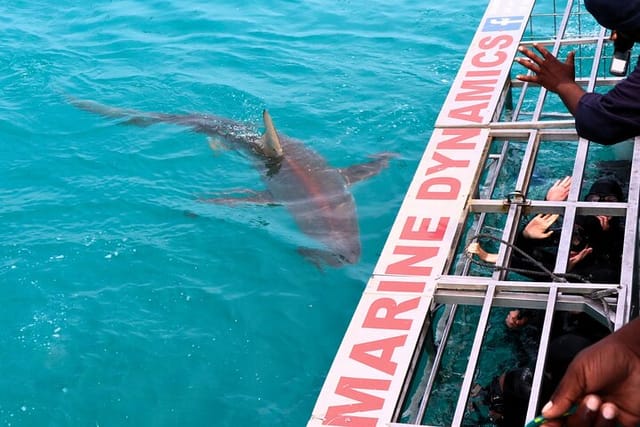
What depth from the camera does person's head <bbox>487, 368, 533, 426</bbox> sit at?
4.03 m

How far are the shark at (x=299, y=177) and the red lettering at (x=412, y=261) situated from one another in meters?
2.48

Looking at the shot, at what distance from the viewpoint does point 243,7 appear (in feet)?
45.6

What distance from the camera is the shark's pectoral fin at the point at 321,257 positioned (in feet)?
23.0

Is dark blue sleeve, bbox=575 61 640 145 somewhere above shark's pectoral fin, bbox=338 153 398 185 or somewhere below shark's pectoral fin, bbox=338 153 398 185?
above

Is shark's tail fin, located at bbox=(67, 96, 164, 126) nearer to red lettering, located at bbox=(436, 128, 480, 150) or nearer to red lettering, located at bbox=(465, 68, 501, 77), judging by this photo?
red lettering, located at bbox=(465, 68, 501, 77)

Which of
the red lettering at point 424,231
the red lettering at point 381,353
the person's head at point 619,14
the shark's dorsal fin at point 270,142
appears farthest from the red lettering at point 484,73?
the red lettering at point 381,353

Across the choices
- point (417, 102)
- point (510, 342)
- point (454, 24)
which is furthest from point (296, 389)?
point (454, 24)

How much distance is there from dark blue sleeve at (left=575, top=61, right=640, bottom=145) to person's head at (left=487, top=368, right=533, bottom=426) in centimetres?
146

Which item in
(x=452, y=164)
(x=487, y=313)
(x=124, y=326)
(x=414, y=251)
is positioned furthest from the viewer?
(x=124, y=326)

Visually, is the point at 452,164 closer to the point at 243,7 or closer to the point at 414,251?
the point at 414,251

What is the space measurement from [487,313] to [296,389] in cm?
232

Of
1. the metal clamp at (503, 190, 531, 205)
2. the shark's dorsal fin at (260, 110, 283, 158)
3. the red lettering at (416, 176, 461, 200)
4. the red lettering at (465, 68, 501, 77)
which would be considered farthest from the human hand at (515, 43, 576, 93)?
the shark's dorsal fin at (260, 110, 283, 158)

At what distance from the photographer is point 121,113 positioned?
1000cm

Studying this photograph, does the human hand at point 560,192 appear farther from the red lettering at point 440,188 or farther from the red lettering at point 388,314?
the red lettering at point 388,314
